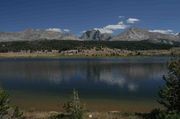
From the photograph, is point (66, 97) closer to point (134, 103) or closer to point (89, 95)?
point (89, 95)

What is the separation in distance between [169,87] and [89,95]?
2684 centimetres

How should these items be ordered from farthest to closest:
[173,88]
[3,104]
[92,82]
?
1. [92,82]
2. [173,88]
3. [3,104]

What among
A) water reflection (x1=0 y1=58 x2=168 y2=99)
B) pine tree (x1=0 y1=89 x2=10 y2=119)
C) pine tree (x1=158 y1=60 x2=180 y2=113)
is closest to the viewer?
pine tree (x1=0 y1=89 x2=10 y2=119)

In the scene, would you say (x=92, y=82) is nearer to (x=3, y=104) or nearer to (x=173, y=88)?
(x=173, y=88)

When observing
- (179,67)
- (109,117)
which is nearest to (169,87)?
(179,67)

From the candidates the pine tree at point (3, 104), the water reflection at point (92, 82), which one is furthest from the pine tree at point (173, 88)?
the water reflection at point (92, 82)

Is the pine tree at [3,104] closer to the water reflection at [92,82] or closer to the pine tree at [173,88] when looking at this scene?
the pine tree at [173,88]

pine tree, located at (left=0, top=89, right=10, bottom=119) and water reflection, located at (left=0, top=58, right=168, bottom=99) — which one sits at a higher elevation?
pine tree, located at (left=0, top=89, right=10, bottom=119)

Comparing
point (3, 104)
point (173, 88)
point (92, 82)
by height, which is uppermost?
point (173, 88)

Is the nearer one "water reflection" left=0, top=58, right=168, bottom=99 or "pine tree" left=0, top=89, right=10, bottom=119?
"pine tree" left=0, top=89, right=10, bottom=119

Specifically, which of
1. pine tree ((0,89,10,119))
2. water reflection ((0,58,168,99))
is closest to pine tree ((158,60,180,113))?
pine tree ((0,89,10,119))

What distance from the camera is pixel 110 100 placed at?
4972 centimetres

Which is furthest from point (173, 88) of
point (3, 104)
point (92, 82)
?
point (92, 82)

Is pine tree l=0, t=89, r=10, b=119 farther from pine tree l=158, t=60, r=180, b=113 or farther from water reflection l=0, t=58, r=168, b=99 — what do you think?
water reflection l=0, t=58, r=168, b=99
